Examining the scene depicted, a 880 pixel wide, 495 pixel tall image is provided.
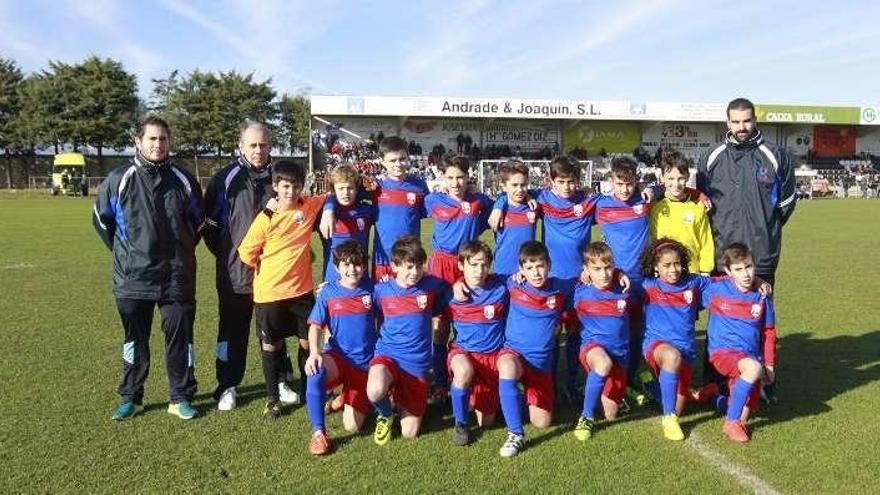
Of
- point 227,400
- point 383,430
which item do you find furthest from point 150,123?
point 383,430

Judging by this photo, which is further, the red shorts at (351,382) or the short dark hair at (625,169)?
the short dark hair at (625,169)

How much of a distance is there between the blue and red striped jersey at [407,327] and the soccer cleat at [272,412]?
0.76m

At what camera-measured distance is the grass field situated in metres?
3.26

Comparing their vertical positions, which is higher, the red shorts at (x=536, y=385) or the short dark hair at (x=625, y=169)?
the short dark hair at (x=625, y=169)

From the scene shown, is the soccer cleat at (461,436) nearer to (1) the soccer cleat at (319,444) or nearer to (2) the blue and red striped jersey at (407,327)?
(2) the blue and red striped jersey at (407,327)

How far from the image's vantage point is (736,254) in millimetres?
4172

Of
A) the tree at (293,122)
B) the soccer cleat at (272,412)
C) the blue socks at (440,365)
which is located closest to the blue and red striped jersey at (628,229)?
the blue socks at (440,365)

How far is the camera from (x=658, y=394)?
441 cm

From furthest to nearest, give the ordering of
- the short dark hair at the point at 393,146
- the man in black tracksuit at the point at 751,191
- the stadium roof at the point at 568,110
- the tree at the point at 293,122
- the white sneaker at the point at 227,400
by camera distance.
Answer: the tree at the point at 293,122
the stadium roof at the point at 568,110
the short dark hair at the point at 393,146
the man in black tracksuit at the point at 751,191
the white sneaker at the point at 227,400

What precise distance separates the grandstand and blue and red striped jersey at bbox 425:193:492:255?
28262 mm

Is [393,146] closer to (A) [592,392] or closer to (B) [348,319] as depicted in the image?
(B) [348,319]

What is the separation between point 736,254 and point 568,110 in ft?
114

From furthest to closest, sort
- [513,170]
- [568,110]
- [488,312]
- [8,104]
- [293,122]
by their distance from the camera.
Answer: [293,122] → [8,104] → [568,110] → [513,170] → [488,312]

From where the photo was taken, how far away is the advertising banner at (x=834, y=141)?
42.5m
